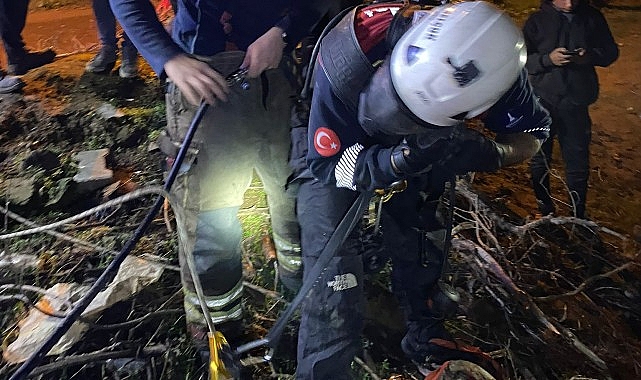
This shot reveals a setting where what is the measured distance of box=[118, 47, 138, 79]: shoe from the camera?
301 cm

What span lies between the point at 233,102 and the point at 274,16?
311 millimetres

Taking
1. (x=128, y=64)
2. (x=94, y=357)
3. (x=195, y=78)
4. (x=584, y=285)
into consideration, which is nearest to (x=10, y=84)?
(x=128, y=64)

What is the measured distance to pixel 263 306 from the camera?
2402mm

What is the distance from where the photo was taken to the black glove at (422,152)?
1.36 m

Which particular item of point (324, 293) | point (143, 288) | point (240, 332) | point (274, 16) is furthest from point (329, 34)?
point (143, 288)

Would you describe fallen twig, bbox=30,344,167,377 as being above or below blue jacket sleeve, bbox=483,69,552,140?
below

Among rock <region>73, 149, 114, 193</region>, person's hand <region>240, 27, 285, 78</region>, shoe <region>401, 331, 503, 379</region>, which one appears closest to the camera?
person's hand <region>240, 27, 285, 78</region>

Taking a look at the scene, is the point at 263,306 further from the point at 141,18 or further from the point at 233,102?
the point at 141,18

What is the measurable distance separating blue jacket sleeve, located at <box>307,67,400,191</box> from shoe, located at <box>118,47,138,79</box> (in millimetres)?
1824

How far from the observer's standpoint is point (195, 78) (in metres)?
1.68

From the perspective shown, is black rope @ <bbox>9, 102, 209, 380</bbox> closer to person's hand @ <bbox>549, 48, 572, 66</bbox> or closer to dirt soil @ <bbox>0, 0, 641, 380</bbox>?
dirt soil @ <bbox>0, 0, 641, 380</bbox>

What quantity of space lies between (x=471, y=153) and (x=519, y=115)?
1.03 feet

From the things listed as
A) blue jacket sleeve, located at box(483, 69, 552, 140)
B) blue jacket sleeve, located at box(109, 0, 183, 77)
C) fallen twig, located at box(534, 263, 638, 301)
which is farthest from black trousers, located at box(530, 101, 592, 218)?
blue jacket sleeve, located at box(109, 0, 183, 77)

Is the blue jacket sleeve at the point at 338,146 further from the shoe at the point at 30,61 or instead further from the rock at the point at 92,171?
the shoe at the point at 30,61
